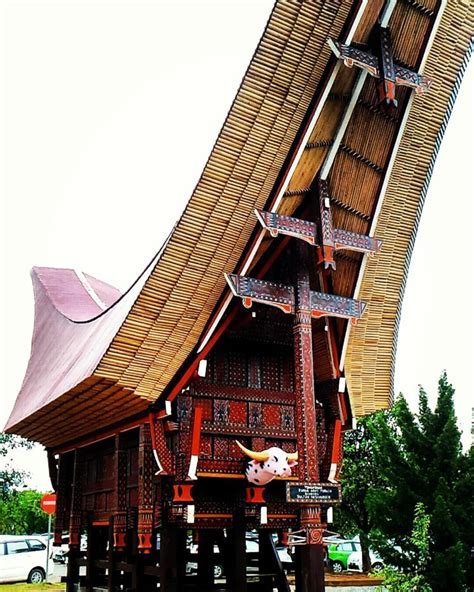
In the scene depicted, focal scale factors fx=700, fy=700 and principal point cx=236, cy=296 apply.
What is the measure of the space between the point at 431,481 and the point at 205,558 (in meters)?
3.57

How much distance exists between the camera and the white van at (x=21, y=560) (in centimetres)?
1695

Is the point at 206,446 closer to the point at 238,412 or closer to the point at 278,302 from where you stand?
the point at 238,412

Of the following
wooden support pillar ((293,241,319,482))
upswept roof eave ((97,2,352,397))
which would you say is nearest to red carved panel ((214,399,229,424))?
upswept roof eave ((97,2,352,397))

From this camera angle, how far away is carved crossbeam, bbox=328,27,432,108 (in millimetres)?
6816

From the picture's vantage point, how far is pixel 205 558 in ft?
32.7

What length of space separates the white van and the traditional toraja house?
8319 millimetres

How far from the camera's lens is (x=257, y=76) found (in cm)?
682

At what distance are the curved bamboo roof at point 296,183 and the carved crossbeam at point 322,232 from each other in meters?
0.23

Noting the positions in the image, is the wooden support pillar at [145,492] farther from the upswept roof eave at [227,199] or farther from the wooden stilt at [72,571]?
the wooden stilt at [72,571]

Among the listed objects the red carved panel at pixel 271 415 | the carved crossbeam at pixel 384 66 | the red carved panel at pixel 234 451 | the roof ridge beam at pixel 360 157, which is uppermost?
the carved crossbeam at pixel 384 66

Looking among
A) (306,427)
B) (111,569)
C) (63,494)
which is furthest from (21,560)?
(306,427)

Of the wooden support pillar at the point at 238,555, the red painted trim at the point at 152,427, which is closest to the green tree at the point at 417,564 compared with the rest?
the wooden support pillar at the point at 238,555

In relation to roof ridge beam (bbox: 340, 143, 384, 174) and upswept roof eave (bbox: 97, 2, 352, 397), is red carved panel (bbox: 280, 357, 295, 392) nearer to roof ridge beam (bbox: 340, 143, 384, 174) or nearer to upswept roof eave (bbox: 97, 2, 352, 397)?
upswept roof eave (bbox: 97, 2, 352, 397)

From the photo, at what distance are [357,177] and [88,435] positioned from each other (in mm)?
5633
